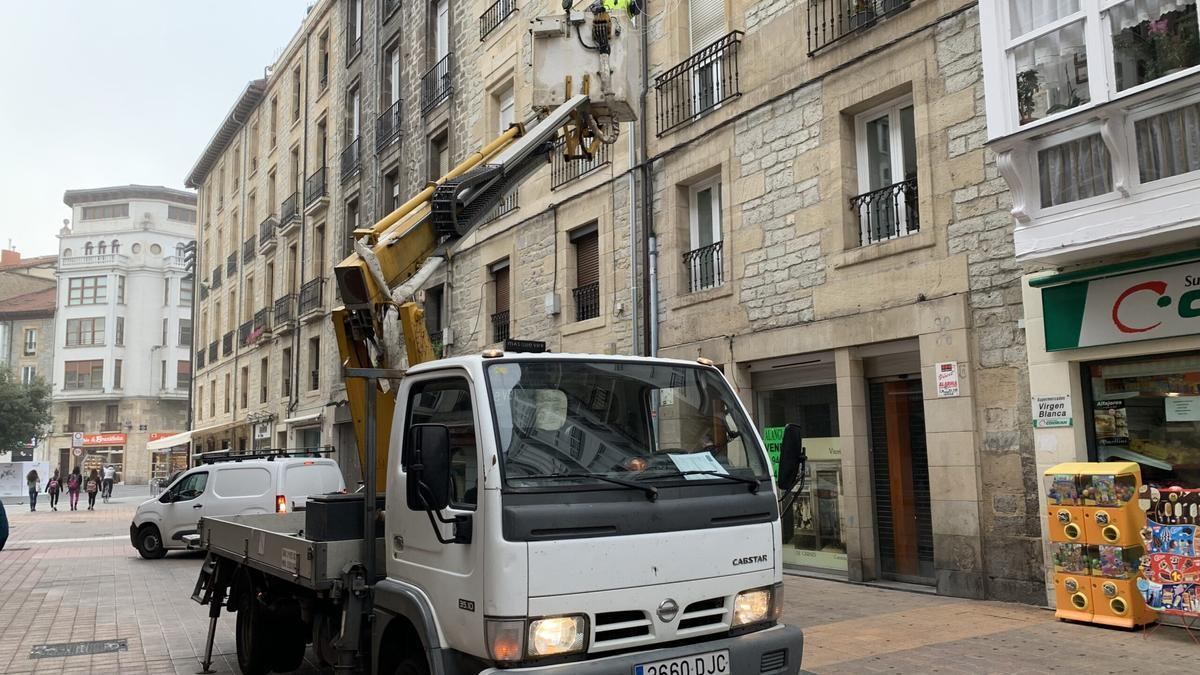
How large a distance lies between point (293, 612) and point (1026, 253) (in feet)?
22.0

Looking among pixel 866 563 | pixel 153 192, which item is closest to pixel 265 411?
pixel 866 563

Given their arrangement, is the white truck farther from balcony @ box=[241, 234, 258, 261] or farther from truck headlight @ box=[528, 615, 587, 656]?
balcony @ box=[241, 234, 258, 261]

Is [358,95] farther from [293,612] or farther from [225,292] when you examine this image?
[293,612]

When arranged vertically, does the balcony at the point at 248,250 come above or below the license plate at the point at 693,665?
above

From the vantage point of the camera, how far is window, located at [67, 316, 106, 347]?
6644cm

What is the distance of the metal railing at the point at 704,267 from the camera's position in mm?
12797

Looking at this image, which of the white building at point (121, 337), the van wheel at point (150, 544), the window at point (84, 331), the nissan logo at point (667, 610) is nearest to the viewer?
the nissan logo at point (667, 610)

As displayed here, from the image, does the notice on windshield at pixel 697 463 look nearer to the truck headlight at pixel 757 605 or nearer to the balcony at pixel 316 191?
the truck headlight at pixel 757 605

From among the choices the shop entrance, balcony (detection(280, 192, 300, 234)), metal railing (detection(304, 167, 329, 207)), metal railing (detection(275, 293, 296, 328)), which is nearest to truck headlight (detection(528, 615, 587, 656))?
the shop entrance

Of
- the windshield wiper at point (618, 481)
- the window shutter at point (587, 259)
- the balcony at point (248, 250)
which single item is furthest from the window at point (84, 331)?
the windshield wiper at point (618, 481)

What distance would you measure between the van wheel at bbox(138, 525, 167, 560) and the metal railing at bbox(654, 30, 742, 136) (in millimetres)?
11207

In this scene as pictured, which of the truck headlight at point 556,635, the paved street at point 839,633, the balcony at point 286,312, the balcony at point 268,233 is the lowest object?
the paved street at point 839,633

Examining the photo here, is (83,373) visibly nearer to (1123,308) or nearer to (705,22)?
(705,22)

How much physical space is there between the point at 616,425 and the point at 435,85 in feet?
61.3
